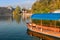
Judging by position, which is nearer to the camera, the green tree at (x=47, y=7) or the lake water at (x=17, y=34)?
the lake water at (x=17, y=34)

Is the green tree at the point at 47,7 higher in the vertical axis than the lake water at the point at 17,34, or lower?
higher

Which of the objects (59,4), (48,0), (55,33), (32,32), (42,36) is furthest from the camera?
(48,0)

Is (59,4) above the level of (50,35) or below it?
above

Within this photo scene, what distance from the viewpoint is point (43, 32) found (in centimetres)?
3759

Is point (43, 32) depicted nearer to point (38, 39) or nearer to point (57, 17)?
point (38, 39)

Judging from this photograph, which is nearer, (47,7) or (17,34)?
(17,34)

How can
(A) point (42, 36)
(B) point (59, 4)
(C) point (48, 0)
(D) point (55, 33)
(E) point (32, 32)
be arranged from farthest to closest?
(C) point (48, 0) < (B) point (59, 4) < (E) point (32, 32) < (A) point (42, 36) < (D) point (55, 33)

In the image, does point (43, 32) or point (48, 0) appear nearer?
point (43, 32)

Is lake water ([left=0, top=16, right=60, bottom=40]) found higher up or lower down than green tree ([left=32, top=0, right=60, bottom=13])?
lower down

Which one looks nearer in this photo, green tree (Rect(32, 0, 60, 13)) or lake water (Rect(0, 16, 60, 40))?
lake water (Rect(0, 16, 60, 40))

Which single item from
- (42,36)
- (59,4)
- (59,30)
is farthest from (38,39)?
(59,4)

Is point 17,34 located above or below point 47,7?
below

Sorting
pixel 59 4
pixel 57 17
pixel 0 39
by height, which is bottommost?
pixel 0 39

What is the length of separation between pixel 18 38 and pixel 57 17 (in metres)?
9.67
